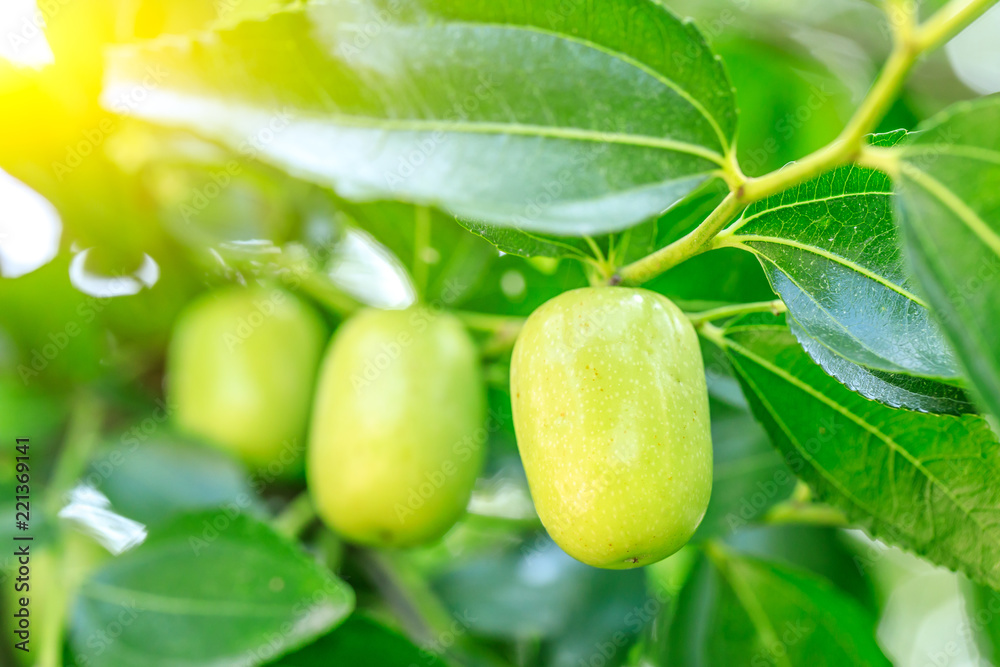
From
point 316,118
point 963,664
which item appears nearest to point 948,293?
point 316,118

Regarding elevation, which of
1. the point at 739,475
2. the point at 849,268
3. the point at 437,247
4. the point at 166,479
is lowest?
the point at 166,479

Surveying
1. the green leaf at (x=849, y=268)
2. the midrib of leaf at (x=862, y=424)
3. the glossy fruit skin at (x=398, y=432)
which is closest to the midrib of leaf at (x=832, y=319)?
the green leaf at (x=849, y=268)

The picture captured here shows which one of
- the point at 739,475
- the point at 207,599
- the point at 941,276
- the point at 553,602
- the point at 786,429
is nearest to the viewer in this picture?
the point at 941,276

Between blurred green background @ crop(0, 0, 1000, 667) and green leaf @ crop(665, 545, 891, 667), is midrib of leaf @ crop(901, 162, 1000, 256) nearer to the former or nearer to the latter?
blurred green background @ crop(0, 0, 1000, 667)

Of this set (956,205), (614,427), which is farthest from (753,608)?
(956,205)

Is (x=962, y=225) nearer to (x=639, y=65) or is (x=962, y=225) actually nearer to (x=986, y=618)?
(x=639, y=65)

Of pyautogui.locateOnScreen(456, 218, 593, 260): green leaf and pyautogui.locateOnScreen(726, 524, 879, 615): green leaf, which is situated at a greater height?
pyautogui.locateOnScreen(456, 218, 593, 260): green leaf

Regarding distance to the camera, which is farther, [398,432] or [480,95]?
[398,432]

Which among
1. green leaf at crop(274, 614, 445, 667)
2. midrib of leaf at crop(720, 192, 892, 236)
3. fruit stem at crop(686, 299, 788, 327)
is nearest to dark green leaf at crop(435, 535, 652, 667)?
green leaf at crop(274, 614, 445, 667)
